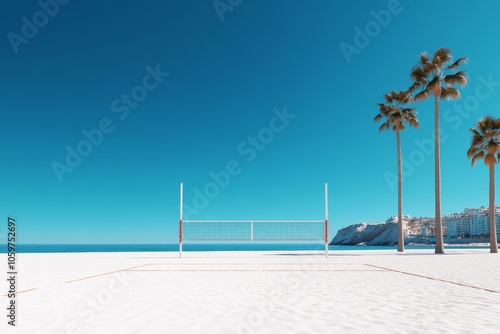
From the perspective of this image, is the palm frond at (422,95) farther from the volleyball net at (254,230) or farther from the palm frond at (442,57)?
the volleyball net at (254,230)

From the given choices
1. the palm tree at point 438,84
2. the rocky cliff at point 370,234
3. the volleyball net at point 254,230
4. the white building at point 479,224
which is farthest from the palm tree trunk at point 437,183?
the white building at point 479,224

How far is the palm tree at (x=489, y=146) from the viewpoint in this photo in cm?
1869

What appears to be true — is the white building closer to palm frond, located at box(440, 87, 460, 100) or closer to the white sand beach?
palm frond, located at box(440, 87, 460, 100)

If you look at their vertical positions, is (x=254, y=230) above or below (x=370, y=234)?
above

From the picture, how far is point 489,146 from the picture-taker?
19.0 metres

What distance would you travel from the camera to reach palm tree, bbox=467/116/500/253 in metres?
18.7

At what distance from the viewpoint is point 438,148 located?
18.3 m

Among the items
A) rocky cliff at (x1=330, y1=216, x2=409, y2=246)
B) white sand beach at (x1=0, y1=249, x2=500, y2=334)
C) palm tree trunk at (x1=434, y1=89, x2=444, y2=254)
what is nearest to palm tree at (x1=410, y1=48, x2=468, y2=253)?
palm tree trunk at (x1=434, y1=89, x2=444, y2=254)

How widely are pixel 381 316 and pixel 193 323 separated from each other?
6.42ft

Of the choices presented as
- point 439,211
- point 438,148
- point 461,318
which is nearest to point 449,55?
point 438,148

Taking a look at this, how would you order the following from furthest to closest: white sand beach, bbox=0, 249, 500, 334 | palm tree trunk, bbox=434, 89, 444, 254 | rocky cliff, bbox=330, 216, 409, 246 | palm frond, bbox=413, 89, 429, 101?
rocky cliff, bbox=330, 216, 409, 246 → palm frond, bbox=413, 89, 429, 101 → palm tree trunk, bbox=434, 89, 444, 254 → white sand beach, bbox=0, 249, 500, 334

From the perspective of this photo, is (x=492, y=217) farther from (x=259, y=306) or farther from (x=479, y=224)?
(x=479, y=224)

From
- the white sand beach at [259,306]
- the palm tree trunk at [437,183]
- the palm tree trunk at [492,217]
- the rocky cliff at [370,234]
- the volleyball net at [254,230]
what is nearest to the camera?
the white sand beach at [259,306]

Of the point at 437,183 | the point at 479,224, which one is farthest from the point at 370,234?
the point at 437,183
